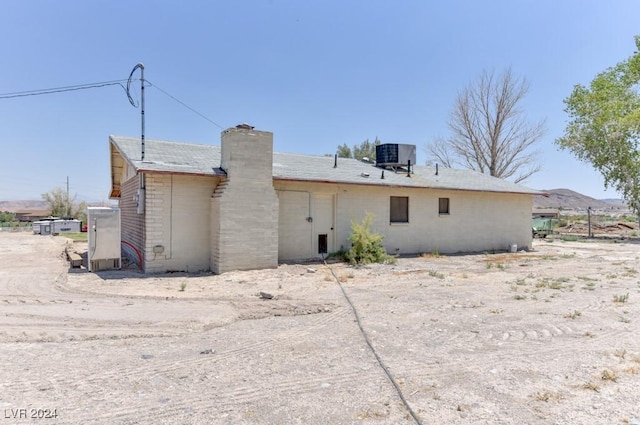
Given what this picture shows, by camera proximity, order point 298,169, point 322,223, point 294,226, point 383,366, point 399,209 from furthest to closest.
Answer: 1. point 399,209
2. point 298,169
3. point 322,223
4. point 294,226
5. point 383,366

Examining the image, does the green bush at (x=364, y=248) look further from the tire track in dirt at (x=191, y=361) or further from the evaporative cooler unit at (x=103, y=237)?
the evaporative cooler unit at (x=103, y=237)

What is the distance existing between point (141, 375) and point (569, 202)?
448ft

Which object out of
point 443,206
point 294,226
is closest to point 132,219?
point 294,226

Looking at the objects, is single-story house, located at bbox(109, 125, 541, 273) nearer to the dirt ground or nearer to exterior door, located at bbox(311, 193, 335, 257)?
exterior door, located at bbox(311, 193, 335, 257)

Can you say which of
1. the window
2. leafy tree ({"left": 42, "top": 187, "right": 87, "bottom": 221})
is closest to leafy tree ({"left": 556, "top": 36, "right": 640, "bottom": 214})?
the window

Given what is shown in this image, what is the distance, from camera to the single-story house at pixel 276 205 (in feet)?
33.4

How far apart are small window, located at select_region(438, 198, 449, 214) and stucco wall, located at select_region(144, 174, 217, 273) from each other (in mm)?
9029

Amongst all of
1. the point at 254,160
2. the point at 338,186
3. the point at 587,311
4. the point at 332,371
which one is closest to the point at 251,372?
the point at 332,371

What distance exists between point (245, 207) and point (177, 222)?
1854 mm

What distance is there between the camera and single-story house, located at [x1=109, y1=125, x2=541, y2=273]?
1019cm

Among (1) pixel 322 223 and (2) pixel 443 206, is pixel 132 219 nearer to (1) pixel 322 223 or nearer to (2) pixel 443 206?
(1) pixel 322 223

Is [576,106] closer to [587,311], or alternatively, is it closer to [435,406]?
[587,311]

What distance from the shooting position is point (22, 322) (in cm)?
546

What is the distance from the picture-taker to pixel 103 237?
33.7 feet
